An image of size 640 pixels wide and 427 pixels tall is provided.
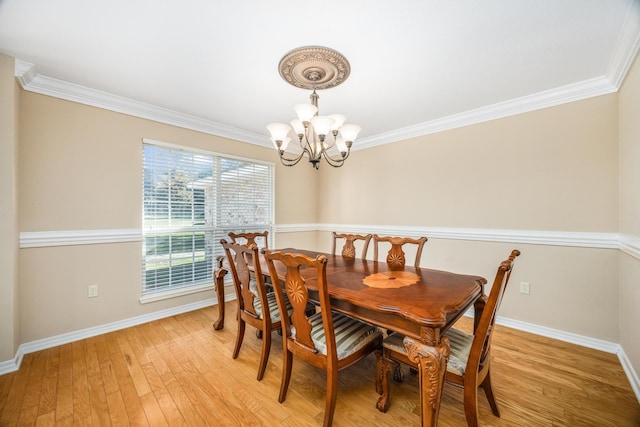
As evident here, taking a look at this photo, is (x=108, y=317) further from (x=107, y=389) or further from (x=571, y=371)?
(x=571, y=371)

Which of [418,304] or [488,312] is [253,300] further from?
[488,312]

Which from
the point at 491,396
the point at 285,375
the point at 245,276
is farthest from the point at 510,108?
the point at 285,375

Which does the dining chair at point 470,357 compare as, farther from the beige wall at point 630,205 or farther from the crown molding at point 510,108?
the crown molding at point 510,108

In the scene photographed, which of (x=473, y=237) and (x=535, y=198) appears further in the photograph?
(x=473, y=237)

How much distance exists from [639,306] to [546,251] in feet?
2.75

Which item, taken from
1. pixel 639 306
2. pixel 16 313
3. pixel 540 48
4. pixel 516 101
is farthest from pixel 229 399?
pixel 516 101

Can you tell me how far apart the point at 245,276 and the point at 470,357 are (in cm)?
153

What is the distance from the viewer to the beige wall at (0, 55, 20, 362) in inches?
74.8

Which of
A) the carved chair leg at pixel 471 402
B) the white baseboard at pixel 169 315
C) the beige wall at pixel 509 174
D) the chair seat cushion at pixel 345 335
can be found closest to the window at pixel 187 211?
the white baseboard at pixel 169 315

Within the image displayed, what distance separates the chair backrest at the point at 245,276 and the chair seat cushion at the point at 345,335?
0.39 meters

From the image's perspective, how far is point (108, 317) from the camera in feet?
8.48

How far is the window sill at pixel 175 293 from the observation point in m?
2.84

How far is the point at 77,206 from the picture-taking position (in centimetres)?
243

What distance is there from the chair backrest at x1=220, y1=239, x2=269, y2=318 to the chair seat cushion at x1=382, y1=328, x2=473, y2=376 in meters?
0.90
